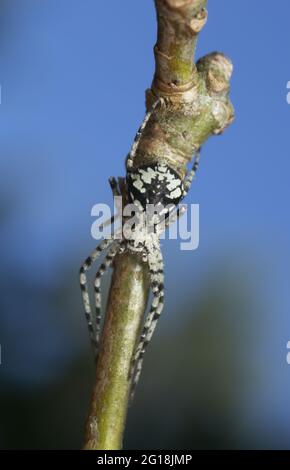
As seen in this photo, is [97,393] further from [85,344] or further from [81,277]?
[85,344]

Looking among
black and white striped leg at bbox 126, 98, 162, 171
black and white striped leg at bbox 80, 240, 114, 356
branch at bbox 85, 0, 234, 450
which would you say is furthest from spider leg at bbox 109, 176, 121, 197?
black and white striped leg at bbox 80, 240, 114, 356

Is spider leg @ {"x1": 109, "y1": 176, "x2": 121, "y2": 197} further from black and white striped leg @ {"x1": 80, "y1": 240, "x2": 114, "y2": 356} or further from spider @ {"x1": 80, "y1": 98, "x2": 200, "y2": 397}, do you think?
black and white striped leg @ {"x1": 80, "y1": 240, "x2": 114, "y2": 356}

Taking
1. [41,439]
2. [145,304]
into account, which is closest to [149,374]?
[41,439]

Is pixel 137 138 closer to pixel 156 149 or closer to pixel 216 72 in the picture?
pixel 156 149

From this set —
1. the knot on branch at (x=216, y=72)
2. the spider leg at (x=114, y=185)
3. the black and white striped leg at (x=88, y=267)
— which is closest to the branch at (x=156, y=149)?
the knot on branch at (x=216, y=72)
